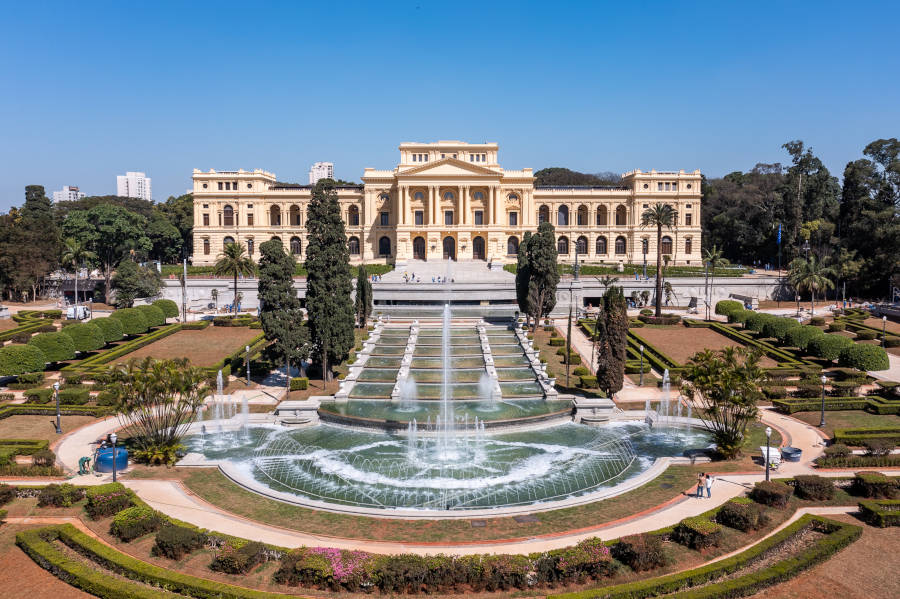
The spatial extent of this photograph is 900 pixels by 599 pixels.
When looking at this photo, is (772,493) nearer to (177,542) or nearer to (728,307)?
(177,542)

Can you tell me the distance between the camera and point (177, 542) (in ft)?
60.0

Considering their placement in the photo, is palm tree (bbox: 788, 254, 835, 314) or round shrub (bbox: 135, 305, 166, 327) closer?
round shrub (bbox: 135, 305, 166, 327)

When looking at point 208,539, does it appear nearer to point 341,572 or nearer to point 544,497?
point 341,572

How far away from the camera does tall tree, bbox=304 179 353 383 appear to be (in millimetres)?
37406

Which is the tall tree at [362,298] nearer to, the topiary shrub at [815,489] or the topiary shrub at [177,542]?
the topiary shrub at [177,542]

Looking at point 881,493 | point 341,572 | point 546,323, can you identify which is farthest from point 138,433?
point 546,323

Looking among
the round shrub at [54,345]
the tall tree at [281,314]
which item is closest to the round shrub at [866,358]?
the tall tree at [281,314]

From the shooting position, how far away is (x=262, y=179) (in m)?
95.5

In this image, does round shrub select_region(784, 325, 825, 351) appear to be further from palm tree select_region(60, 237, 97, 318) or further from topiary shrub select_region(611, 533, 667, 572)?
palm tree select_region(60, 237, 97, 318)

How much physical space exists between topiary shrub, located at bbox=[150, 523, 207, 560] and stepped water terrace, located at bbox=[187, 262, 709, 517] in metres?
4.39

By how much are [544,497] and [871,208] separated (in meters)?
66.3

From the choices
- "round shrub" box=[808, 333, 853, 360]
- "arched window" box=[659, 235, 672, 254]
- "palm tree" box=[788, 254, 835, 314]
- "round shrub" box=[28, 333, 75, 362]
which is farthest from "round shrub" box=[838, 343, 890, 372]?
"arched window" box=[659, 235, 672, 254]

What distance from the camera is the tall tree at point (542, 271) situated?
50.1m

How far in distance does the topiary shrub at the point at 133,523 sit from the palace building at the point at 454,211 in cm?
6895
